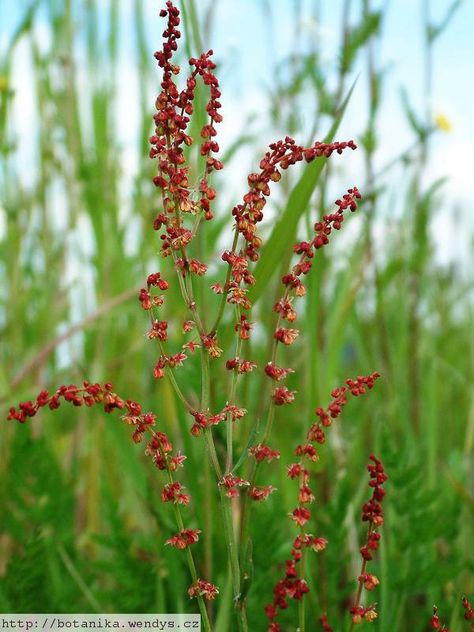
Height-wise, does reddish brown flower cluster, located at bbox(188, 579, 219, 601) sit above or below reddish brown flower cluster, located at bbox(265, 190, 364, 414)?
below

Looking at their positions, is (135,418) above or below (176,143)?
below

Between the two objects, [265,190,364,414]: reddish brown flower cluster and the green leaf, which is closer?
[265,190,364,414]: reddish brown flower cluster

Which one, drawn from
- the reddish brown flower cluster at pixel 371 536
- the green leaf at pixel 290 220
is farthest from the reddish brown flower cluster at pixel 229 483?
the green leaf at pixel 290 220

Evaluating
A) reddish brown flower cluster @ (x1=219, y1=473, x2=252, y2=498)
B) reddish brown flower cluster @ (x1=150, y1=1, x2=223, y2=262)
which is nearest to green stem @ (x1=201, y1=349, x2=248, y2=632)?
reddish brown flower cluster @ (x1=219, y1=473, x2=252, y2=498)

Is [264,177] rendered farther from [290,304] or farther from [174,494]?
[174,494]

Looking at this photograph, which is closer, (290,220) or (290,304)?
(290,304)

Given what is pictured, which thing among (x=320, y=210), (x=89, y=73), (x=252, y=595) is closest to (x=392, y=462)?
(x=252, y=595)

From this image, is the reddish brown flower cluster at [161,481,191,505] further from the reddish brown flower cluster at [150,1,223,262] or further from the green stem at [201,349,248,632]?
the reddish brown flower cluster at [150,1,223,262]

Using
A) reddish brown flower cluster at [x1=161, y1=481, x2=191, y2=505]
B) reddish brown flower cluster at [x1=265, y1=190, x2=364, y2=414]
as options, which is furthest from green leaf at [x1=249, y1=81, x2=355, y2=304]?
reddish brown flower cluster at [x1=161, y1=481, x2=191, y2=505]

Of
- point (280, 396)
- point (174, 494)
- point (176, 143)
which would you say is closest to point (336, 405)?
point (280, 396)

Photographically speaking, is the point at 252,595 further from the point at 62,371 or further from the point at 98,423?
the point at 62,371

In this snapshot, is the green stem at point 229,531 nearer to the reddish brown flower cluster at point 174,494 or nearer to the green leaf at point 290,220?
the reddish brown flower cluster at point 174,494

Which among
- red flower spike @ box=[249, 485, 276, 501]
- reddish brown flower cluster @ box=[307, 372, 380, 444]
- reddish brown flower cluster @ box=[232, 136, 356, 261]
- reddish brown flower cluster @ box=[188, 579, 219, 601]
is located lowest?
reddish brown flower cluster @ box=[188, 579, 219, 601]
